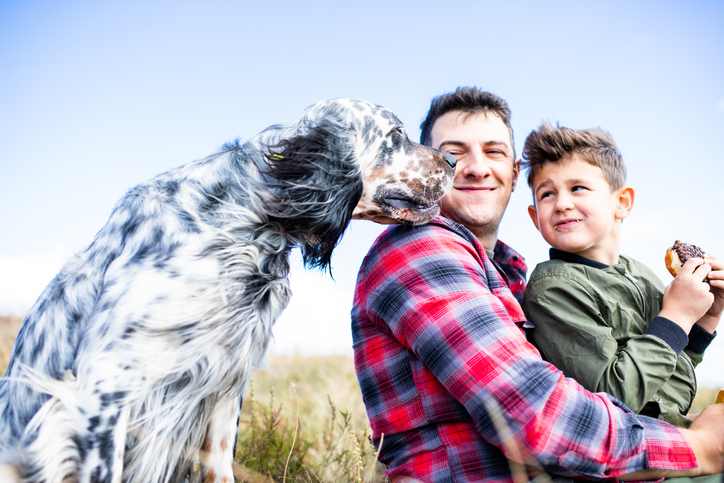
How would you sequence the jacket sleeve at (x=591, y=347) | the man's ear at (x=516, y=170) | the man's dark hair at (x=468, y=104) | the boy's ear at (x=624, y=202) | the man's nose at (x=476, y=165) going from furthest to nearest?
the man's ear at (x=516, y=170) → the man's dark hair at (x=468, y=104) → the man's nose at (x=476, y=165) → the boy's ear at (x=624, y=202) → the jacket sleeve at (x=591, y=347)

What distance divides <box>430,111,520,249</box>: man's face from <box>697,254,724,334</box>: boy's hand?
1035 mm

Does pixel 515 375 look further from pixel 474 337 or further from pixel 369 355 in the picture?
pixel 369 355

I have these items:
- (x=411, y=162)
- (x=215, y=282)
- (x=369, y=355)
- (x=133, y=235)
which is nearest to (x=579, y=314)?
(x=369, y=355)

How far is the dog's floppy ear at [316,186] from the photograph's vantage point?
2.18 metres

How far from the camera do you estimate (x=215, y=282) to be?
189cm

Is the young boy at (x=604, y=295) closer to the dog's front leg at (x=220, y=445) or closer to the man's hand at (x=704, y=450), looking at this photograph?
the man's hand at (x=704, y=450)

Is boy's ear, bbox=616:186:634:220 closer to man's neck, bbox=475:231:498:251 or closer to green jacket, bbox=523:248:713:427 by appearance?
green jacket, bbox=523:248:713:427

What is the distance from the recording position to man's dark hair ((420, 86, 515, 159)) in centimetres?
288

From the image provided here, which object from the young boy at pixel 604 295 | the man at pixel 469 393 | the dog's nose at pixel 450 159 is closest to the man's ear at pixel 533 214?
the young boy at pixel 604 295

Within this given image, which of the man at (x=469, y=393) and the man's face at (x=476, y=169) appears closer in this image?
the man at (x=469, y=393)

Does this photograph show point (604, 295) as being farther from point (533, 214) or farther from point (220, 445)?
point (220, 445)

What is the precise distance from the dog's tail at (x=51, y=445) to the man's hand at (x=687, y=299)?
86.2 inches

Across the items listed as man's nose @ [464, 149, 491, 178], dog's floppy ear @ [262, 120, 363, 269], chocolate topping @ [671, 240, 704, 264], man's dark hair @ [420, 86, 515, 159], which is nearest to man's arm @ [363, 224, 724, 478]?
dog's floppy ear @ [262, 120, 363, 269]

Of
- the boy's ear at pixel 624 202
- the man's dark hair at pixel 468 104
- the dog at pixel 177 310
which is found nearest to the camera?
the dog at pixel 177 310
